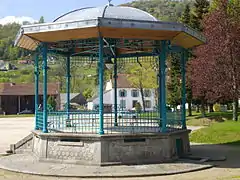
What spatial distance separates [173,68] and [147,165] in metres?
32.4

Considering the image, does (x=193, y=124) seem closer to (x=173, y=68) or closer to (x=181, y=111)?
(x=173, y=68)

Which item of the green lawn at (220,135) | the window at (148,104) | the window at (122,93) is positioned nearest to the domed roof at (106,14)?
the green lawn at (220,135)

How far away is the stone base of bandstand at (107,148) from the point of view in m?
13.4

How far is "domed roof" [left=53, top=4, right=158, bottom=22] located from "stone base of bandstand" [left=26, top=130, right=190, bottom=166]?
14.5 feet

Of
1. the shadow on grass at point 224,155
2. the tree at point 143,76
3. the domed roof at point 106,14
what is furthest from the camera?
the tree at point 143,76

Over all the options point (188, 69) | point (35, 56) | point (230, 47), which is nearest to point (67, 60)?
point (35, 56)

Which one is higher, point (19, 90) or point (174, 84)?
point (19, 90)

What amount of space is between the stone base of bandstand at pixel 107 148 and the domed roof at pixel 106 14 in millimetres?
4411

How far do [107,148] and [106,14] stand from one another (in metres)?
4.98

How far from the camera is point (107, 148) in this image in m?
13.4

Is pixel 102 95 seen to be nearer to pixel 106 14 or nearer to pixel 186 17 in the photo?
pixel 106 14

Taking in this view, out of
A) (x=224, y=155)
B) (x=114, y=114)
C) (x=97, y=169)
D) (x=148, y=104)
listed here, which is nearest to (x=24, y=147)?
(x=114, y=114)

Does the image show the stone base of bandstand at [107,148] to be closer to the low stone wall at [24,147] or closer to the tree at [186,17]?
the low stone wall at [24,147]

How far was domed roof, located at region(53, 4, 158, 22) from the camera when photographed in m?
14.8
